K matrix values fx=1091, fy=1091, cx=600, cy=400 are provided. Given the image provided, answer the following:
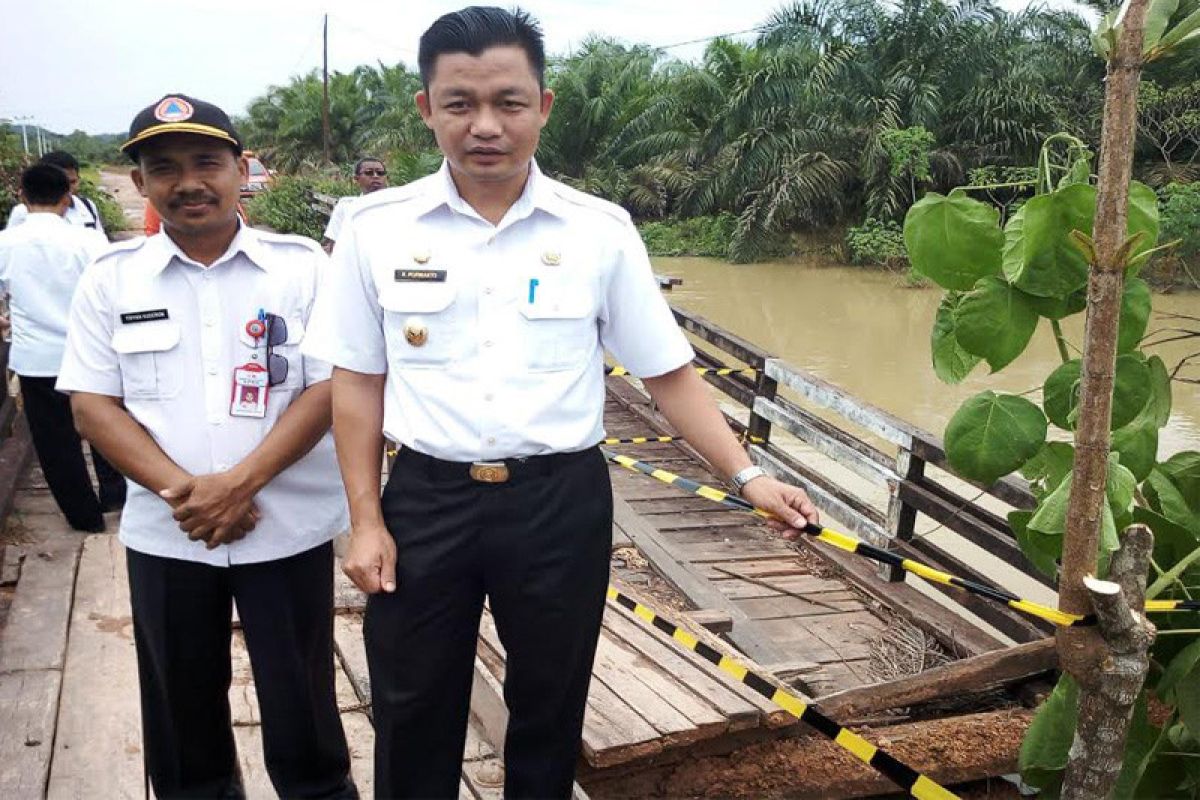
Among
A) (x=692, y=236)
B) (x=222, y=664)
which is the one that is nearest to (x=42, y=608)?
(x=222, y=664)

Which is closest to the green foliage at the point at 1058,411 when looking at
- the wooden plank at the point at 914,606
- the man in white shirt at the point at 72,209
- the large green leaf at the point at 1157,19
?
the large green leaf at the point at 1157,19

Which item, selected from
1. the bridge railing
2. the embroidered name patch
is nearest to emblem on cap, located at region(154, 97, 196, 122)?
the embroidered name patch

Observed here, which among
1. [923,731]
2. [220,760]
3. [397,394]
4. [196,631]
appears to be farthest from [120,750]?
[923,731]

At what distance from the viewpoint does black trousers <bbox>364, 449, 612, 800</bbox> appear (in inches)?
64.7

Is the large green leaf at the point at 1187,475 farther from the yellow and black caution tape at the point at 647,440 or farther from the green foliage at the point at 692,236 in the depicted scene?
the green foliage at the point at 692,236

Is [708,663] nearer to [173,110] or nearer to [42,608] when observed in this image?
[173,110]

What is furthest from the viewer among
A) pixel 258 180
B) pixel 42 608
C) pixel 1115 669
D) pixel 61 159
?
pixel 258 180

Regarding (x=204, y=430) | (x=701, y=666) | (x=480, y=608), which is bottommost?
(x=701, y=666)

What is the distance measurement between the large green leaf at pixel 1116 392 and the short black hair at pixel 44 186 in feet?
12.3

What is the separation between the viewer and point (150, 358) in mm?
1877

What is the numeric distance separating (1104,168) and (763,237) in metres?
19.5

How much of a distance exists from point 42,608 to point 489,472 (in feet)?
6.91

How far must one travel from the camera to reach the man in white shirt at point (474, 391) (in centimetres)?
163

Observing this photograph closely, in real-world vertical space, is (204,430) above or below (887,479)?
above
